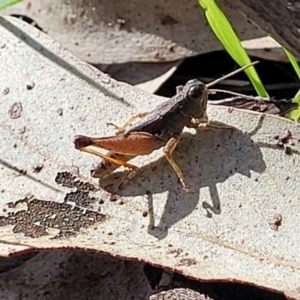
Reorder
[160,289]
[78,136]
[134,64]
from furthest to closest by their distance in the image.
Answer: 1. [134,64]
2. [78,136]
3. [160,289]

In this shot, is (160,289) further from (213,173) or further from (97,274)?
(213,173)

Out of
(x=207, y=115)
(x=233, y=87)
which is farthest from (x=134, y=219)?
(x=233, y=87)

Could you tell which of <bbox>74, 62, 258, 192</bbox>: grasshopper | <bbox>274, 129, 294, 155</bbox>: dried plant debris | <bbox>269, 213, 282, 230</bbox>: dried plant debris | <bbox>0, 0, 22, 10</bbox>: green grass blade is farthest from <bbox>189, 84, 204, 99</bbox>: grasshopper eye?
<bbox>0, 0, 22, 10</bbox>: green grass blade

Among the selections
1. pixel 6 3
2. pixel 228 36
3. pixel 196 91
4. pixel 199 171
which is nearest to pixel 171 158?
pixel 199 171

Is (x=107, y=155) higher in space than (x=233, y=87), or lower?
lower

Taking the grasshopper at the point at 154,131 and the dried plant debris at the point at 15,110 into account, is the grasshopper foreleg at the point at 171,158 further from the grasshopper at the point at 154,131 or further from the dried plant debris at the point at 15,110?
the dried plant debris at the point at 15,110

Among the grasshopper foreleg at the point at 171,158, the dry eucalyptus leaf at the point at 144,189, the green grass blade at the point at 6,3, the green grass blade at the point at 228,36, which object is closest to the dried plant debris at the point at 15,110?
the dry eucalyptus leaf at the point at 144,189
